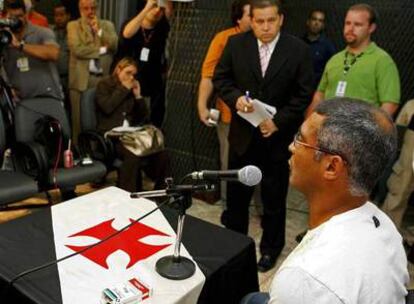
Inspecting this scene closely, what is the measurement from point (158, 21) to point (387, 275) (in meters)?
3.29

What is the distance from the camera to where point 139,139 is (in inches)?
131

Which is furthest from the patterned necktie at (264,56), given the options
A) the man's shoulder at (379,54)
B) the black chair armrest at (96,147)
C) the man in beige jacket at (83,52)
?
the man in beige jacket at (83,52)

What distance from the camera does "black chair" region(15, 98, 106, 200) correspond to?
2.79m

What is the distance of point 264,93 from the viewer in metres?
2.45

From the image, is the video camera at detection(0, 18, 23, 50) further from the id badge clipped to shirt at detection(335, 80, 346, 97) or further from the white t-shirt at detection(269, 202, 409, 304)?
the white t-shirt at detection(269, 202, 409, 304)

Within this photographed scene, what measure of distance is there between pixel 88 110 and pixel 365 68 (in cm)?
209

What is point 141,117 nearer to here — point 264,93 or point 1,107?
point 1,107

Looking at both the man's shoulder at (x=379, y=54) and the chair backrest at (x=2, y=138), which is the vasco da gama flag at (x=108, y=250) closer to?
the chair backrest at (x=2, y=138)

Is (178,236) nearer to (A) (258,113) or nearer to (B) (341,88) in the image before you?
(A) (258,113)

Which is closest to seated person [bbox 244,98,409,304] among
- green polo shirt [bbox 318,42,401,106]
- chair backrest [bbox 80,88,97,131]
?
green polo shirt [bbox 318,42,401,106]

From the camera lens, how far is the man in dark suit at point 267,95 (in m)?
2.39

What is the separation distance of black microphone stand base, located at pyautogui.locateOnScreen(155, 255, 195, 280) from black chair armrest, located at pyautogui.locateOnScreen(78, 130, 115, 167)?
6.16ft

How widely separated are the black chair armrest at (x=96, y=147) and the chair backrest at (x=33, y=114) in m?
0.15

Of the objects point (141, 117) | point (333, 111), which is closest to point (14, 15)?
point (141, 117)
